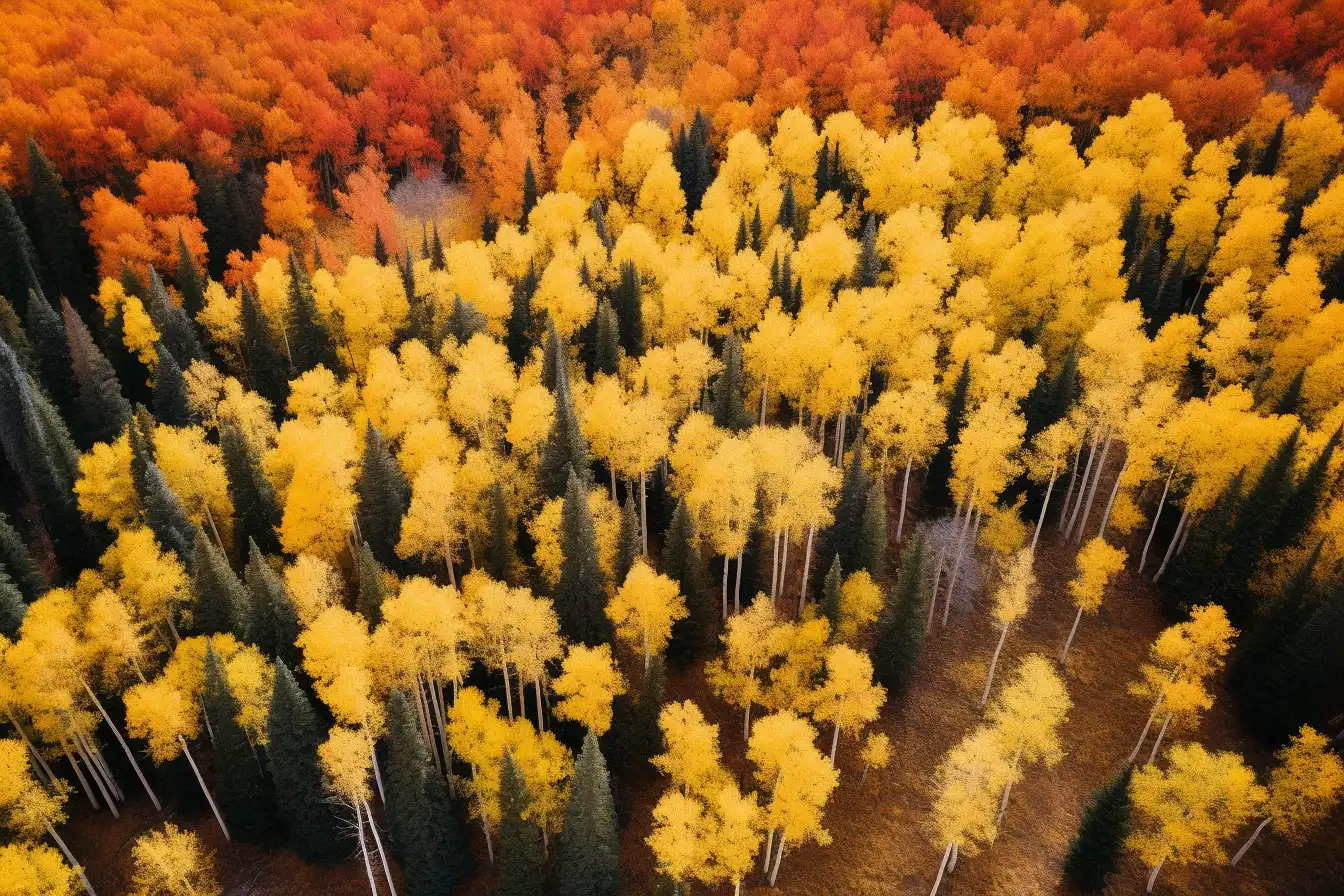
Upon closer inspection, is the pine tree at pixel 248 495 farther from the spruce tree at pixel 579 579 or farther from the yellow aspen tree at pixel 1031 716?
the yellow aspen tree at pixel 1031 716

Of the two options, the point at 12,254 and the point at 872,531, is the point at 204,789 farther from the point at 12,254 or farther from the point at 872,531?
the point at 12,254

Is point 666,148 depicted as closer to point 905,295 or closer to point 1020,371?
point 905,295

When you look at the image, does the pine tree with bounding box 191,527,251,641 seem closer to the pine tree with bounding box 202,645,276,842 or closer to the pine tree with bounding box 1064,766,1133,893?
the pine tree with bounding box 202,645,276,842

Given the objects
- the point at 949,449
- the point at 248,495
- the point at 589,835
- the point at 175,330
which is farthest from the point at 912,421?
the point at 175,330

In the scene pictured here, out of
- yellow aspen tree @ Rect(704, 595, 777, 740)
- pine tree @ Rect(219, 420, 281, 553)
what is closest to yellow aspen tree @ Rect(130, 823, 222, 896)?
pine tree @ Rect(219, 420, 281, 553)

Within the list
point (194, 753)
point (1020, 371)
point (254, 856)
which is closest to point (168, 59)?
point (194, 753)

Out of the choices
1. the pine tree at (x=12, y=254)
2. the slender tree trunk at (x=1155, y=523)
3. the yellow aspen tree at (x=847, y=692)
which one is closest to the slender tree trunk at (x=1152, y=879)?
the yellow aspen tree at (x=847, y=692)
